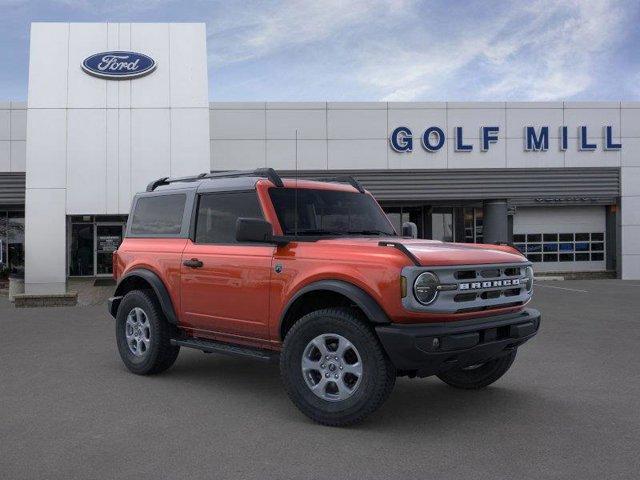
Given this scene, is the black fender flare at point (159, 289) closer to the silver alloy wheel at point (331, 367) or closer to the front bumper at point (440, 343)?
Result: the silver alloy wheel at point (331, 367)

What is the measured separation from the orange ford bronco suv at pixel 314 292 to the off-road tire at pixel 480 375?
13 mm

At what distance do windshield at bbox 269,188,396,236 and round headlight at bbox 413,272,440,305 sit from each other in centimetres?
142

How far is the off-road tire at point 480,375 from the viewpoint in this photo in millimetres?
5762

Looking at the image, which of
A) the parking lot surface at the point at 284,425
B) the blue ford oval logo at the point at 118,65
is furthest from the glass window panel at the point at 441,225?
the parking lot surface at the point at 284,425

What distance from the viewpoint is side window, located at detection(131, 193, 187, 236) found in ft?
21.4

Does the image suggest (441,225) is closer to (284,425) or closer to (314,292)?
(314,292)

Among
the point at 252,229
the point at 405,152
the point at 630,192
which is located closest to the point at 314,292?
the point at 252,229

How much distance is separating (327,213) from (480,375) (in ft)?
6.86

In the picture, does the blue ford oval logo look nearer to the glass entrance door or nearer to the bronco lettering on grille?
the glass entrance door

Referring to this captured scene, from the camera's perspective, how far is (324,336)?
15.9 ft

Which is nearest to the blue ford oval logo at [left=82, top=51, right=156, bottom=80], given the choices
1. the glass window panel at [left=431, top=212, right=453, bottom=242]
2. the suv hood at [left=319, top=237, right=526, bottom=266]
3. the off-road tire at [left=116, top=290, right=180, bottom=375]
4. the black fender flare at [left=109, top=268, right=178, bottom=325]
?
the black fender flare at [left=109, top=268, right=178, bottom=325]

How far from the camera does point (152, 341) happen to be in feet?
21.1

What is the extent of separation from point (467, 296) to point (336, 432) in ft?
4.68

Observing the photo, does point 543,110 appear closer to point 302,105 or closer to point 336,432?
point 302,105
